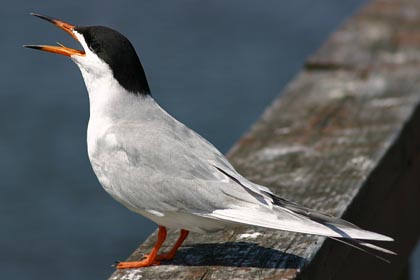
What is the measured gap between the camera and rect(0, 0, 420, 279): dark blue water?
1058cm

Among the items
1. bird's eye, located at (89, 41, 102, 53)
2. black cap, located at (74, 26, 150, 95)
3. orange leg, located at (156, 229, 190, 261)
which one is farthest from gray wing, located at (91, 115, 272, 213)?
bird's eye, located at (89, 41, 102, 53)

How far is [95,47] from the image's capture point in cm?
412

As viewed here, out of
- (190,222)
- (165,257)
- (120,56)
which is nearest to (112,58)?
(120,56)

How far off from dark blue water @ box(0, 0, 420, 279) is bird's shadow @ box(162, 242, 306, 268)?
655 cm

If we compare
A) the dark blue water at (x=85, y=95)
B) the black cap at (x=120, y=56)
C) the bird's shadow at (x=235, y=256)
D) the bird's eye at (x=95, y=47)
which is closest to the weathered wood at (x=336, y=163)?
the bird's shadow at (x=235, y=256)

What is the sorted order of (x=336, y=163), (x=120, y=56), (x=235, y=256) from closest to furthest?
(x=235, y=256)
(x=120, y=56)
(x=336, y=163)

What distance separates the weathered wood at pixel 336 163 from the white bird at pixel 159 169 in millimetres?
112

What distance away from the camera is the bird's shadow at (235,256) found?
3324 millimetres

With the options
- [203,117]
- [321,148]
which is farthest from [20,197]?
[321,148]

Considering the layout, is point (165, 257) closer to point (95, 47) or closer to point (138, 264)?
point (138, 264)

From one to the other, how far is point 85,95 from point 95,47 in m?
8.26

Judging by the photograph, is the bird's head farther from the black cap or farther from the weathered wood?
the weathered wood

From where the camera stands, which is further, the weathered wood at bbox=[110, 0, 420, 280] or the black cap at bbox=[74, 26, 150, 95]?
the black cap at bbox=[74, 26, 150, 95]

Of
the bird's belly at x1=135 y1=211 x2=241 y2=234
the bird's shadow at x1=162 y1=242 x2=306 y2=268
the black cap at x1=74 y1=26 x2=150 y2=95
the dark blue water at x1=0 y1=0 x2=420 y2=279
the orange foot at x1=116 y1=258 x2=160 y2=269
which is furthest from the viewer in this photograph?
the dark blue water at x1=0 y1=0 x2=420 y2=279
